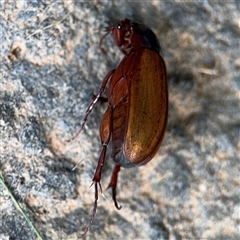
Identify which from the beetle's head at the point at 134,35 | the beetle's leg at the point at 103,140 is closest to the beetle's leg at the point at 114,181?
the beetle's leg at the point at 103,140

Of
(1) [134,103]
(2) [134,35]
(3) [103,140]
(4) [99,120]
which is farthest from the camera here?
(4) [99,120]

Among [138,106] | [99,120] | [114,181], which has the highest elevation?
[138,106]

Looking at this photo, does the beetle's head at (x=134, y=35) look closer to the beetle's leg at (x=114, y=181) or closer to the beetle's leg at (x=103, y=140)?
the beetle's leg at (x=103, y=140)

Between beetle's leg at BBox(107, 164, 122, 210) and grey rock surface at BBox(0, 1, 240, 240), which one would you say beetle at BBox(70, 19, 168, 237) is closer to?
beetle's leg at BBox(107, 164, 122, 210)

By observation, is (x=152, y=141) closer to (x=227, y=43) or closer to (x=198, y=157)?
(x=198, y=157)

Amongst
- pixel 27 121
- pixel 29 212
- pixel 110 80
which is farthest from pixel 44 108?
pixel 29 212

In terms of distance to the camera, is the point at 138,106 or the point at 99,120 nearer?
the point at 138,106

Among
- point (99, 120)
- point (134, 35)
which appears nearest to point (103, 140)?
point (99, 120)

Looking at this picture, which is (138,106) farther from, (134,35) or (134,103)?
(134,35)
